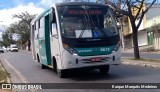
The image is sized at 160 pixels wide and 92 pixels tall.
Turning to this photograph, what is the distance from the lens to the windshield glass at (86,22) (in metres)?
14.2

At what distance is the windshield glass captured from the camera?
46.5ft

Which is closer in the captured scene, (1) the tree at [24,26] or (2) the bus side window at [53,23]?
(2) the bus side window at [53,23]

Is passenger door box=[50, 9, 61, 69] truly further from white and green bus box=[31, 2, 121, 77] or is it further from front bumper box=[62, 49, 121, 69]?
front bumper box=[62, 49, 121, 69]

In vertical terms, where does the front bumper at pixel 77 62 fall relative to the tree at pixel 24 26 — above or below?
below

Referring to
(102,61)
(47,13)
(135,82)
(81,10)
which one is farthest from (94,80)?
(47,13)

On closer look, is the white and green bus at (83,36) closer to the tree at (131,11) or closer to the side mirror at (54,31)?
the side mirror at (54,31)

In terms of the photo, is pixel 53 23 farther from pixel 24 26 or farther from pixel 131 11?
pixel 24 26

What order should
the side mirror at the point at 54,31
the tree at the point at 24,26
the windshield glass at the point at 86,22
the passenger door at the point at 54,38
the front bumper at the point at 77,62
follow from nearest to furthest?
1. the front bumper at the point at 77,62
2. the windshield glass at the point at 86,22
3. the passenger door at the point at 54,38
4. the side mirror at the point at 54,31
5. the tree at the point at 24,26

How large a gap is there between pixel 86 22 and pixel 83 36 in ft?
2.33

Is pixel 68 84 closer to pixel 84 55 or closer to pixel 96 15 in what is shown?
pixel 84 55

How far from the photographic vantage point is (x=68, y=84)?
44.0 ft

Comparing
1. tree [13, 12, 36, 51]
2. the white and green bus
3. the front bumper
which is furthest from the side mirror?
tree [13, 12, 36, 51]

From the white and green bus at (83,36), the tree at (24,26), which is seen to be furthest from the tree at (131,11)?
the tree at (24,26)

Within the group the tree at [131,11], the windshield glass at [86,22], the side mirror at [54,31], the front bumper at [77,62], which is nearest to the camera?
the front bumper at [77,62]
